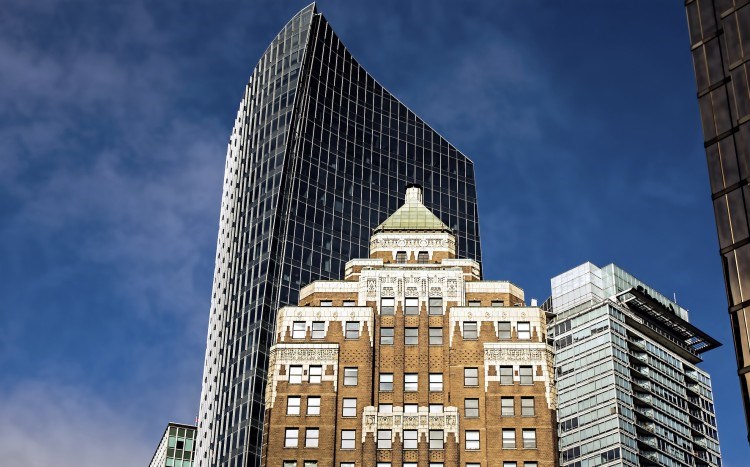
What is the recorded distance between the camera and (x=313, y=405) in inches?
4144

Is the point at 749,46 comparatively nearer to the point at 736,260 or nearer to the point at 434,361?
the point at 736,260

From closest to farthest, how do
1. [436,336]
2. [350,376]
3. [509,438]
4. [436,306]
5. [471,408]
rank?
[509,438]
[471,408]
[350,376]
[436,336]
[436,306]

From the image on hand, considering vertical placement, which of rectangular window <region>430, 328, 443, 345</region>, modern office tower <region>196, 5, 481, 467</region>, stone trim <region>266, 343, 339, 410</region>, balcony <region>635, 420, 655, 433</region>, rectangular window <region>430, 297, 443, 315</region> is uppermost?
modern office tower <region>196, 5, 481, 467</region>

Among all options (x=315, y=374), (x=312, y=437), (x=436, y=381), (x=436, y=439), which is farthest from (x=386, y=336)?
(x=312, y=437)

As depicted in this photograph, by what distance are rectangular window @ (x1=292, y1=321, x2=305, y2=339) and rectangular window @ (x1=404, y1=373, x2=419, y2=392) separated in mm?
10363

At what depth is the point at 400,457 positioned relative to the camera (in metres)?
102

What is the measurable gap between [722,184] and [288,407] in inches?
1809

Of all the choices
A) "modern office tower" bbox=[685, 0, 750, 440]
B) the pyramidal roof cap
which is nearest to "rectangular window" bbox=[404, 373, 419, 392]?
the pyramidal roof cap

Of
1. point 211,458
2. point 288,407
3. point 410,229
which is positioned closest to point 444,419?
point 288,407

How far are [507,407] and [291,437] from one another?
18.9 metres

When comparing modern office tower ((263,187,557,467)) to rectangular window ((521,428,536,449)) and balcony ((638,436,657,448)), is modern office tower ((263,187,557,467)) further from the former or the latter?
balcony ((638,436,657,448))

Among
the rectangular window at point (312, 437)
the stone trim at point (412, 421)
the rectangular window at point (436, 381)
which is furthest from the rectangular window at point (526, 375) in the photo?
the rectangular window at point (312, 437)

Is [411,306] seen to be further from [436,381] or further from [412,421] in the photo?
[412,421]

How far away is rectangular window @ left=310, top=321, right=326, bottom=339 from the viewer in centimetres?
10919
